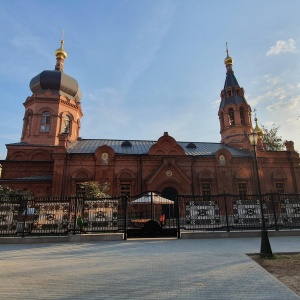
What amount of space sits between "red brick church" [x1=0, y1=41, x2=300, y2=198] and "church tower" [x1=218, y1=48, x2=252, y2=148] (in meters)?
1.91

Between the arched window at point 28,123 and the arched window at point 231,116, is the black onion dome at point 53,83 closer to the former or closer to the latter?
the arched window at point 28,123

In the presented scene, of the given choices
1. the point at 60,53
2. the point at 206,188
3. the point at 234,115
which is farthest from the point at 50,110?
the point at 234,115

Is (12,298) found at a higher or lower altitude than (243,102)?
lower

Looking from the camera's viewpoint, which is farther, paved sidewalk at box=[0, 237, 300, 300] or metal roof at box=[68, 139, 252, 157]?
metal roof at box=[68, 139, 252, 157]

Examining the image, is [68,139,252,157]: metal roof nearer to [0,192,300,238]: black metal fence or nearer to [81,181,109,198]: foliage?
[81,181,109,198]: foliage

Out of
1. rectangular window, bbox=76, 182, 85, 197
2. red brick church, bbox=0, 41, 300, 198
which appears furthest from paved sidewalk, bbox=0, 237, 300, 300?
red brick church, bbox=0, 41, 300, 198

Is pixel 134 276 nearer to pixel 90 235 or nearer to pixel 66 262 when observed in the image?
pixel 66 262

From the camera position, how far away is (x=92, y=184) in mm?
22328

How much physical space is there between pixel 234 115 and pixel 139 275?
32.9 meters

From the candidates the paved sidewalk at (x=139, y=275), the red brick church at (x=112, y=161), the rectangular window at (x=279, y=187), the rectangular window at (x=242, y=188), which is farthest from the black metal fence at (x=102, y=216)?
the rectangular window at (x=279, y=187)

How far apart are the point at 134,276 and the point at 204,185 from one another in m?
21.9

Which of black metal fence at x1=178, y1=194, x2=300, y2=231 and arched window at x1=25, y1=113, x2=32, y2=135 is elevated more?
arched window at x1=25, y1=113, x2=32, y2=135

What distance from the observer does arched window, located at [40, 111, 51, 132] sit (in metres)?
29.3

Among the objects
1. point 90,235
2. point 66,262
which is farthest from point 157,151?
point 66,262
